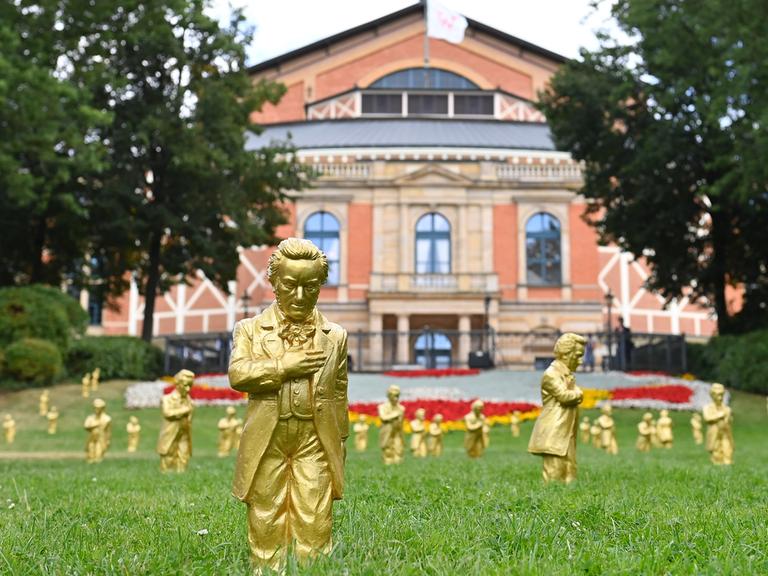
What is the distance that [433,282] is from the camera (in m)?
38.7

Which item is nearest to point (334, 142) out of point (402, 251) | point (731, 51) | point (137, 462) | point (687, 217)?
point (402, 251)

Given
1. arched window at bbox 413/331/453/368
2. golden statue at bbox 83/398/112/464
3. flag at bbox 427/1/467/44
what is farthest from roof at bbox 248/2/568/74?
golden statue at bbox 83/398/112/464

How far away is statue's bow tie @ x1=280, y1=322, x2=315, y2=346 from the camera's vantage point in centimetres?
443

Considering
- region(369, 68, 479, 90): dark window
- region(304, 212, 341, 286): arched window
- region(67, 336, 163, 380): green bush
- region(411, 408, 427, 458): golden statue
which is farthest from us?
region(369, 68, 479, 90): dark window

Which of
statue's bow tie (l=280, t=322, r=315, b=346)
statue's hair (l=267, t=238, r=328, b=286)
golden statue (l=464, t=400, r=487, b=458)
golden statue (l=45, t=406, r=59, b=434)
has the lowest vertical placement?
golden statue (l=45, t=406, r=59, b=434)

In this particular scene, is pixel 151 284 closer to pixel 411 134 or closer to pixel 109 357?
pixel 109 357

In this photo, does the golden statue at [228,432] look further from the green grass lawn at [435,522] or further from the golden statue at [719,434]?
the golden statue at [719,434]

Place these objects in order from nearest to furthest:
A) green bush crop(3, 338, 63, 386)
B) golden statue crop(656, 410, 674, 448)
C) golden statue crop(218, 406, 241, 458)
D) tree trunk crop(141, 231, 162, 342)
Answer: golden statue crop(218, 406, 241, 458) < golden statue crop(656, 410, 674, 448) < green bush crop(3, 338, 63, 386) < tree trunk crop(141, 231, 162, 342)

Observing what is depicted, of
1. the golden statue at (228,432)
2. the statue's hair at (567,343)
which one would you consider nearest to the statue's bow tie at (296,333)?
the statue's hair at (567,343)

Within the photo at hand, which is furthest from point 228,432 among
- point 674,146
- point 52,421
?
point 674,146

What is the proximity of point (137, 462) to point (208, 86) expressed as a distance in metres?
17.6

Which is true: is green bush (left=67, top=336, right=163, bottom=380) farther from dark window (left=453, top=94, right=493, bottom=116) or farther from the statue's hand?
dark window (left=453, top=94, right=493, bottom=116)

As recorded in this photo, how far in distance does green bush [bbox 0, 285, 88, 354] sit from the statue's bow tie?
21194mm

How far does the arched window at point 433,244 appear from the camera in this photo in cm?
4062
